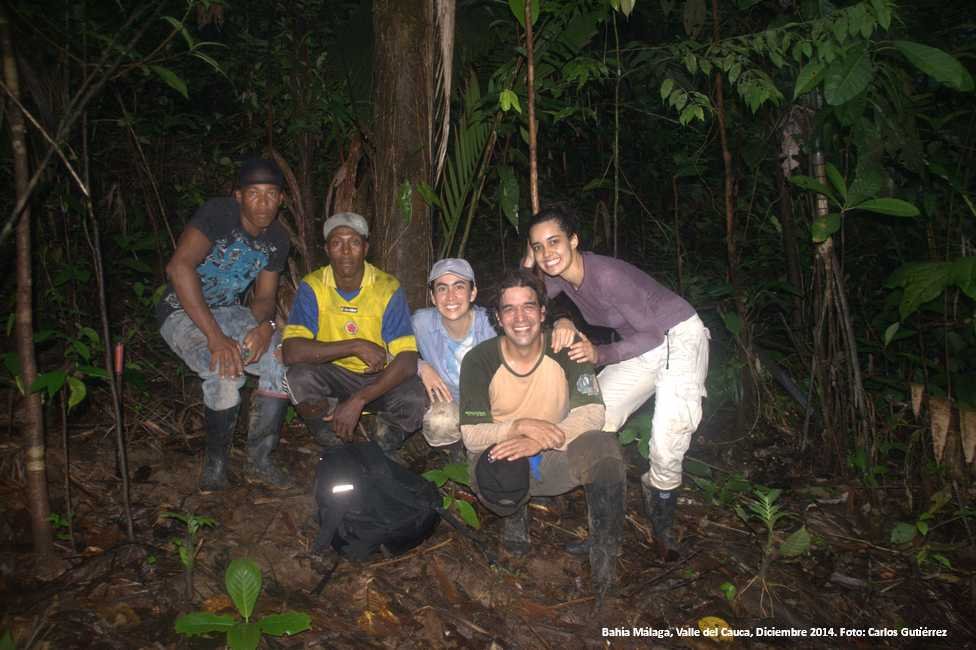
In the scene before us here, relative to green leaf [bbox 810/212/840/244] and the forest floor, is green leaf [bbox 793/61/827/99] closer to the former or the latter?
green leaf [bbox 810/212/840/244]

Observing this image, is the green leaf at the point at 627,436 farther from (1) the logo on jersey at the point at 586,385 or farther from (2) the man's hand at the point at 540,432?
(2) the man's hand at the point at 540,432

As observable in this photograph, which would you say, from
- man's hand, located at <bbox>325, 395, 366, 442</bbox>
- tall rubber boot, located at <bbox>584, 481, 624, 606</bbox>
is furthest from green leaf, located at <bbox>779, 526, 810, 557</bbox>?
Result: man's hand, located at <bbox>325, 395, 366, 442</bbox>

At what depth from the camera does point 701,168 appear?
516cm

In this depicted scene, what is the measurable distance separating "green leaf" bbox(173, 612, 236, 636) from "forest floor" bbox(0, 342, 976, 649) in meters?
0.13

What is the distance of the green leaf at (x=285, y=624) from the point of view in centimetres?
227

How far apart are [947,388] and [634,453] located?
1.98m

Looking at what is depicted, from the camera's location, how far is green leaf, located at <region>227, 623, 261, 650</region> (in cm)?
219

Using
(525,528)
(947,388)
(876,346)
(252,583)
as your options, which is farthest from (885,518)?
(252,583)

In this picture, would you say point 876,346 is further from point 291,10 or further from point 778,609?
point 291,10

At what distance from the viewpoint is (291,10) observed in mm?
4727

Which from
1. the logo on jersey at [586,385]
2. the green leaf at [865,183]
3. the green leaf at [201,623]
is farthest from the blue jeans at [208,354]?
the green leaf at [865,183]

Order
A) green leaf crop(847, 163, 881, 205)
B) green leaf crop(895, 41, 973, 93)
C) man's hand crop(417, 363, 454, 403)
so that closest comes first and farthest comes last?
green leaf crop(895, 41, 973, 93), green leaf crop(847, 163, 881, 205), man's hand crop(417, 363, 454, 403)

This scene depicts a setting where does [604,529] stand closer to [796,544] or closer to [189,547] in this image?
[796,544]

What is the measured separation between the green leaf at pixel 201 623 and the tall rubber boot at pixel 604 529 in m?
1.60
